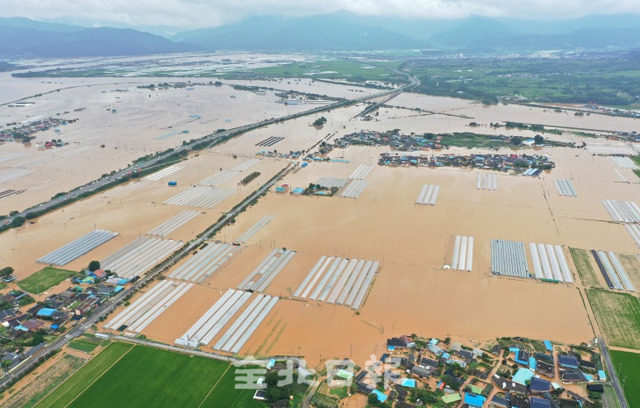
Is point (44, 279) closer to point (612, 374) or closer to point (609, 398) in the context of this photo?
point (609, 398)

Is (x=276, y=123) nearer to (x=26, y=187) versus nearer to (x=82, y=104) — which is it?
(x=26, y=187)

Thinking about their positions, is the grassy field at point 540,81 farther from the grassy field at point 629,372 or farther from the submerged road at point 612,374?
the grassy field at point 629,372

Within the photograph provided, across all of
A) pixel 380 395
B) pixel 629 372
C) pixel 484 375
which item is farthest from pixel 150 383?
Answer: pixel 629 372

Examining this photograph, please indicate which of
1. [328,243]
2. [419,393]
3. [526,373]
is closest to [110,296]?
A: [328,243]

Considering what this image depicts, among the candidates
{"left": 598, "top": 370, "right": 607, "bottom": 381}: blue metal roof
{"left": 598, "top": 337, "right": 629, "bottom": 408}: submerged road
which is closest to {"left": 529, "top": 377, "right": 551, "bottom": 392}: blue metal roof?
{"left": 598, "top": 370, "right": 607, "bottom": 381}: blue metal roof

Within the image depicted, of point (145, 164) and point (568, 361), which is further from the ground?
point (145, 164)
